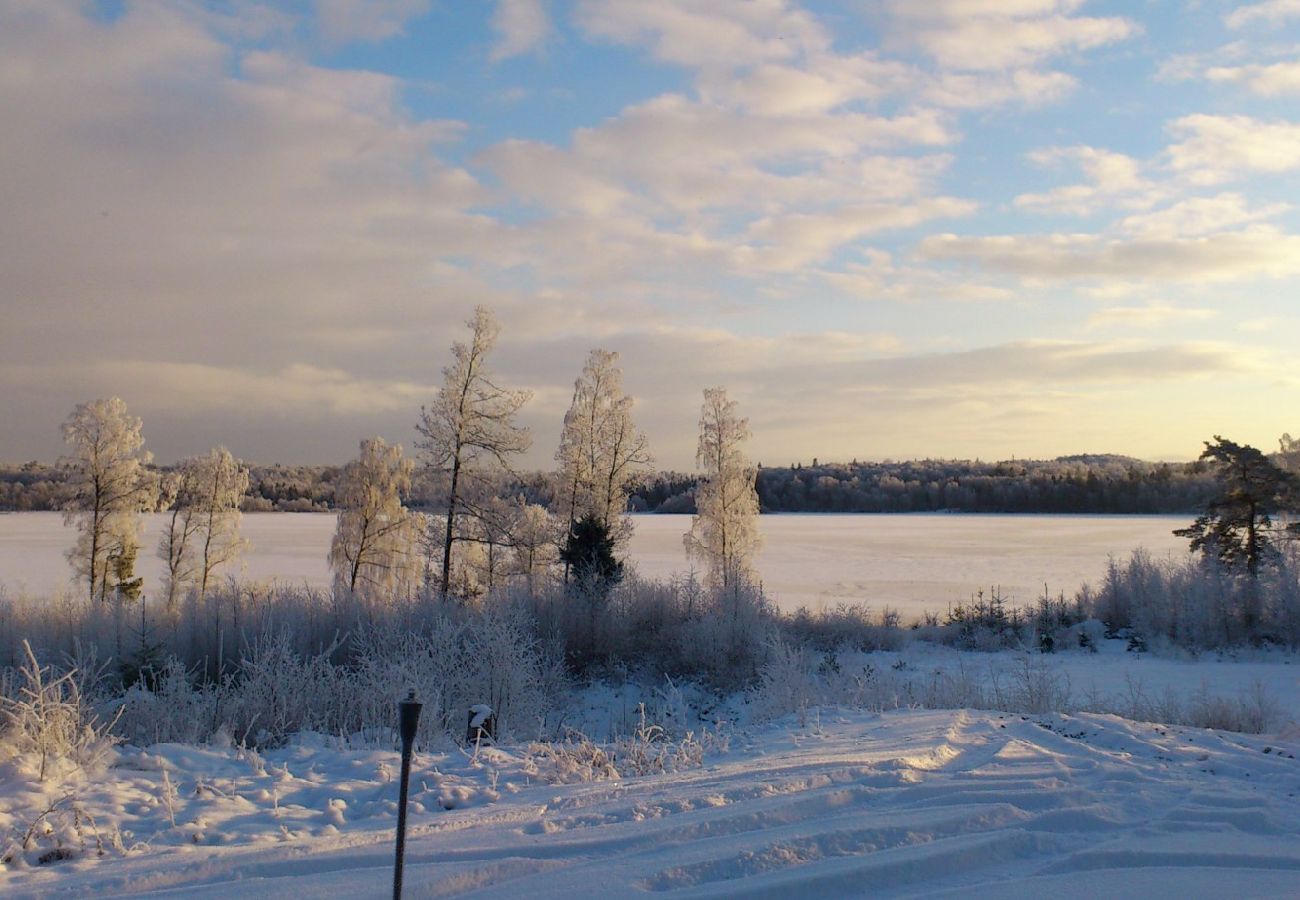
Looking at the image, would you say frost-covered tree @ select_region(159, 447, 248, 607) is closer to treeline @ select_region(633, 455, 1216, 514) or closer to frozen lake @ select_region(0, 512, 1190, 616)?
frozen lake @ select_region(0, 512, 1190, 616)

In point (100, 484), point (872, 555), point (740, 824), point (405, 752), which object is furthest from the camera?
point (872, 555)

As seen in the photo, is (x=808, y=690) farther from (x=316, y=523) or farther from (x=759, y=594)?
(x=316, y=523)

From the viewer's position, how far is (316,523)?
8794 centimetres

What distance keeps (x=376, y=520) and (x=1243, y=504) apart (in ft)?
96.3

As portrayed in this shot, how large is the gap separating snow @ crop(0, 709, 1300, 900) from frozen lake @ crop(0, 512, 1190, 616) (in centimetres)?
1257

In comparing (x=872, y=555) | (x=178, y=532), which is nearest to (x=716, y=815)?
(x=178, y=532)

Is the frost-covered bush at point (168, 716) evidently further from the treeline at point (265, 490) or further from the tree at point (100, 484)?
the treeline at point (265, 490)

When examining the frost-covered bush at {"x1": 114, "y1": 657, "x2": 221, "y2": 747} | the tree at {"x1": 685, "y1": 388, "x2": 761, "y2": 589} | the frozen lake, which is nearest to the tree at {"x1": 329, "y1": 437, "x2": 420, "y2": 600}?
the frozen lake

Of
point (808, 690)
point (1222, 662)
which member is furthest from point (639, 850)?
point (1222, 662)

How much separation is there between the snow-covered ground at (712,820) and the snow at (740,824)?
0.02 m

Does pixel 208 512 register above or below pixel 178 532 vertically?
above

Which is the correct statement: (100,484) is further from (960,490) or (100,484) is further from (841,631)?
(960,490)

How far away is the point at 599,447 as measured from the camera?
3011 centimetres

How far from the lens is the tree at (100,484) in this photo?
3108 cm
